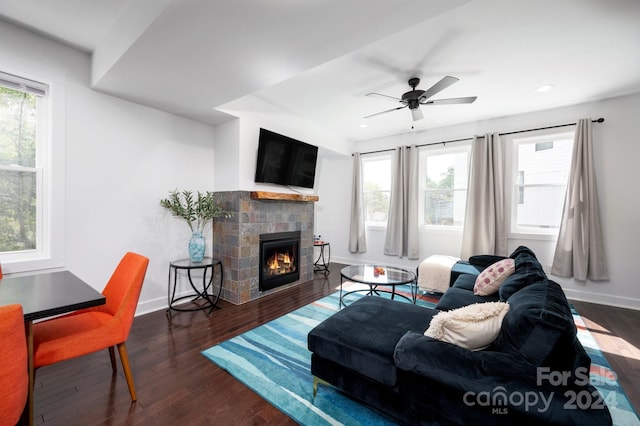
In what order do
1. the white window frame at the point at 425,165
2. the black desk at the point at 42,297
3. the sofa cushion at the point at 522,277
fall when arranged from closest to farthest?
the black desk at the point at 42,297 < the sofa cushion at the point at 522,277 < the white window frame at the point at 425,165

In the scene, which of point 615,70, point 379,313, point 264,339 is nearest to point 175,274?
point 264,339

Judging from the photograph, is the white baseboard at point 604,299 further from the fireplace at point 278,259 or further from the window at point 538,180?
the fireplace at point 278,259

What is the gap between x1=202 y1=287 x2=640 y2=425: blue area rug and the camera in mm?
1599

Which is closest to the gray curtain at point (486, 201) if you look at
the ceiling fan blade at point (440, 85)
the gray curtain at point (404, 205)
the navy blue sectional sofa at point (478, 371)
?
the gray curtain at point (404, 205)

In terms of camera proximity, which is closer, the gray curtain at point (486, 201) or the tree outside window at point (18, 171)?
the tree outside window at point (18, 171)

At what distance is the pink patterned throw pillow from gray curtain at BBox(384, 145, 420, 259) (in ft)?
7.62

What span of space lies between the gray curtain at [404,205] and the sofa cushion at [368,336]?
3.00 m

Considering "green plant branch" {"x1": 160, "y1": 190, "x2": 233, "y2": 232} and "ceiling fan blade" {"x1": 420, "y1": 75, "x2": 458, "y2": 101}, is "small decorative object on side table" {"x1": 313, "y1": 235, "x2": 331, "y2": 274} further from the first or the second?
"ceiling fan blade" {"x1": 420, "y1": 75, "x2": 458, "y2": 101}

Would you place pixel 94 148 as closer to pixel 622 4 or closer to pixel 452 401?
pixel 452 401

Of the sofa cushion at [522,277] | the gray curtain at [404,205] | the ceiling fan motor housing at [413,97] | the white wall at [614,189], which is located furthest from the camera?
the gray curtain at [404,205]

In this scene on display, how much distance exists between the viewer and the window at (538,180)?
12.7 feet

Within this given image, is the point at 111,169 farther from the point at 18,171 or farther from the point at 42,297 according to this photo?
the point at 42,297

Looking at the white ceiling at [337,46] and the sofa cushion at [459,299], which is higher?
the white ceiling at [337,46]

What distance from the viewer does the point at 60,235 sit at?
247cm
